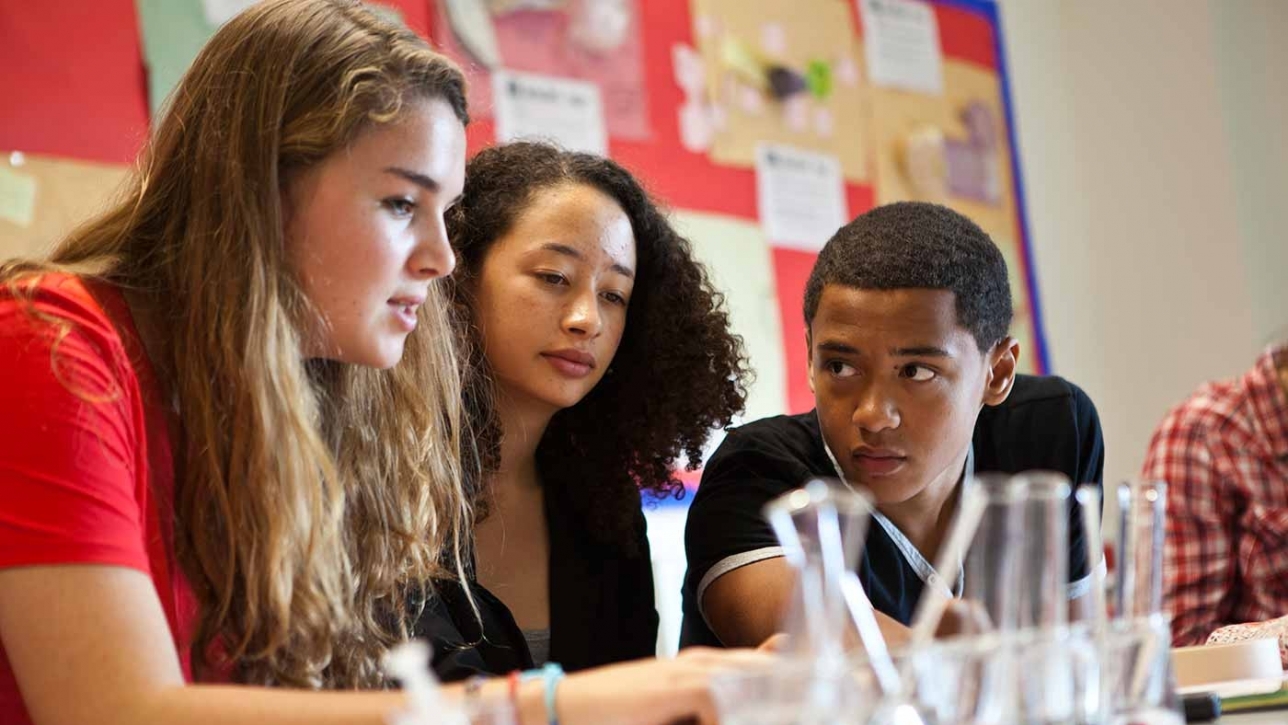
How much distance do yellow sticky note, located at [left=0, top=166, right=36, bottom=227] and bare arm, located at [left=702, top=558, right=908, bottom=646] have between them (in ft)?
3.36

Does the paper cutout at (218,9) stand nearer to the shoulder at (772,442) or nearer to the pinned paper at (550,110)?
the pinned paper at (550,110)

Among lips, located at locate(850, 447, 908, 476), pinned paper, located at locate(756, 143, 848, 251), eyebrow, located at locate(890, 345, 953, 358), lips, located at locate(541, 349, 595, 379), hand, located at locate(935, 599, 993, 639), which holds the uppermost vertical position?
pinned paper, located at locate(756, 143, 848, 251)

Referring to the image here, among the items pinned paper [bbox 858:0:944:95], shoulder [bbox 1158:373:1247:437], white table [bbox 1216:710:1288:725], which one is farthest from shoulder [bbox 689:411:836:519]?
pinned paper [bbox 858:0:944:95]

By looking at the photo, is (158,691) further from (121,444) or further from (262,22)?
(262,22)

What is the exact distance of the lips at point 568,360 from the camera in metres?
1.56

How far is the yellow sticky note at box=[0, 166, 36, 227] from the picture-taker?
1818 millimetres

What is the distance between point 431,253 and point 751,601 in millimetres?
518

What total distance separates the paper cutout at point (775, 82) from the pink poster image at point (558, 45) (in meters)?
0.12

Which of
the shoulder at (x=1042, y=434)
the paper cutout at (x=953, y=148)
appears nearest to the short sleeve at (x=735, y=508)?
the shoulder at (x=1042, y=434)

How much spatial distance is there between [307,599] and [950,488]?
835mm

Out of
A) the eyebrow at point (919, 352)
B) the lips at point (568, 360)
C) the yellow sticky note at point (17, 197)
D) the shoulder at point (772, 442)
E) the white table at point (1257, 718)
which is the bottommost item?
the white table at point (1257, 718)

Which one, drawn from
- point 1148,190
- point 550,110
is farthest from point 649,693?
point 1148,190

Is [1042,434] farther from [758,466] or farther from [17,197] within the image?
[17,197]

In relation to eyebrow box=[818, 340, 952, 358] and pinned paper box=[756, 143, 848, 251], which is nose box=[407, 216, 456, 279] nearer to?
eyebrow box=[818, 340, 952, 358]
